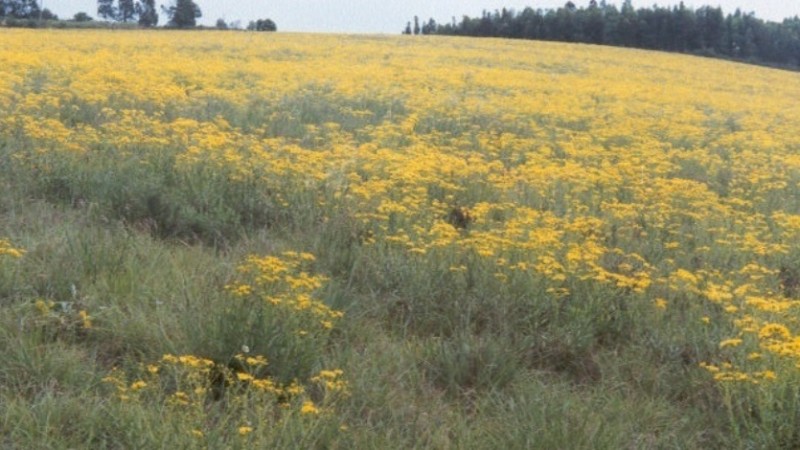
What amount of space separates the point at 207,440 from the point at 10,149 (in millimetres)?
4650

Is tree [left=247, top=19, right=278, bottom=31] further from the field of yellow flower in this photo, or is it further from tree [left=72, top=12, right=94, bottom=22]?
the field of yellow flower

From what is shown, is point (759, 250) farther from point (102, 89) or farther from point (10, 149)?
point (102, 89)

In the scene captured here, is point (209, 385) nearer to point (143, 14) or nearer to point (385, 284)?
point (385, 284)

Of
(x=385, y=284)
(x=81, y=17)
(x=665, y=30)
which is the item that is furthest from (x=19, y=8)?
(x=385, y=284)

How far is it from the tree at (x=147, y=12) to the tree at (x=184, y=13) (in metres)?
2.43

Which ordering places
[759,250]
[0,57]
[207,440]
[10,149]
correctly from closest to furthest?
[207,440], [759,250], [10,149], [0,57]

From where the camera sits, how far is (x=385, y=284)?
15.7 feet

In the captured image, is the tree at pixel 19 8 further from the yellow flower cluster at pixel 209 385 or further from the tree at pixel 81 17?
the yellow flower cluster at pixel 209 385

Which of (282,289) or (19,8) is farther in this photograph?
(19,8)

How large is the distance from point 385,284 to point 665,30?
56229 millimetres

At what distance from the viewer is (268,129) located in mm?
9383

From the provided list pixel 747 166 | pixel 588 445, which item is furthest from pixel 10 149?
pixel 747 166

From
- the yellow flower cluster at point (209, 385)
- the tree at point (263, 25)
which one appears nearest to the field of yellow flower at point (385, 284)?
the yellow flower cluster at point (209, 385)

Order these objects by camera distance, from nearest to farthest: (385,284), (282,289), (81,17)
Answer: (282,289) < (385,284) < (81,17)
